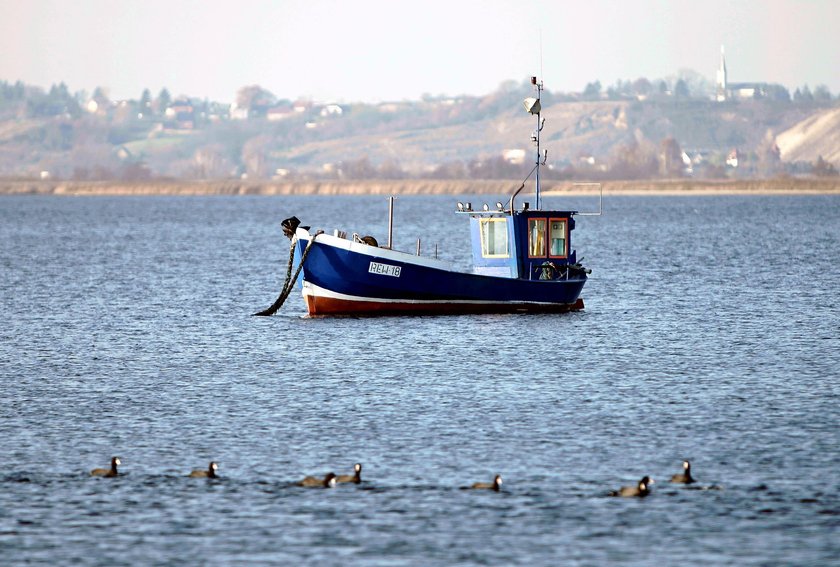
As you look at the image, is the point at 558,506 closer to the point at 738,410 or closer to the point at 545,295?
the point at 738,410

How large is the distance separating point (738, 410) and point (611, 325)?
20152 millimetres

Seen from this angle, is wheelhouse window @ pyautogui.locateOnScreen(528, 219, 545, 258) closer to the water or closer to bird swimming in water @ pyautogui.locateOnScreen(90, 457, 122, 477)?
the water

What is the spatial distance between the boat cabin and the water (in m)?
1.94

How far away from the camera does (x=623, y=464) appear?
2920 centimetres

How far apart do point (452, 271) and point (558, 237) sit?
14.5ft

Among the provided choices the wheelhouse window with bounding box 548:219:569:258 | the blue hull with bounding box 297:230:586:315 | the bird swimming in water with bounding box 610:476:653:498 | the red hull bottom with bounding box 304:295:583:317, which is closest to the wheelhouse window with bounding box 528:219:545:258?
the wheelhouse window with bounding box 548:219:569:258

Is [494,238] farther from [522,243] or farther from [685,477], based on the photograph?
[685,477]

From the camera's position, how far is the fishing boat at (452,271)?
176ft

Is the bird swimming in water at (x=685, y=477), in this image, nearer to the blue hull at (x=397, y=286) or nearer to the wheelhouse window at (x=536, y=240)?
the blue hull at (x=397, y=286)

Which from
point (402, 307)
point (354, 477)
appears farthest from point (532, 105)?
point (354, 477)

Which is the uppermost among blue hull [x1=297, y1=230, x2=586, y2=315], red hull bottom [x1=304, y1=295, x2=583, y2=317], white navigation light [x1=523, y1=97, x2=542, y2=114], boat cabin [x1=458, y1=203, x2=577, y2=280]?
white navigation light [x1=523, y1=97, x2=542, y2=114]

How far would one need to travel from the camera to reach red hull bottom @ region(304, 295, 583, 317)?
5512cm

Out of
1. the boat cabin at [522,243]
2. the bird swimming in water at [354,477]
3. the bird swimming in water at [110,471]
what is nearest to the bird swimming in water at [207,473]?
the bird swimming in water at [110,471]

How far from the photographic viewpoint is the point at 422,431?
3288 centimetres
